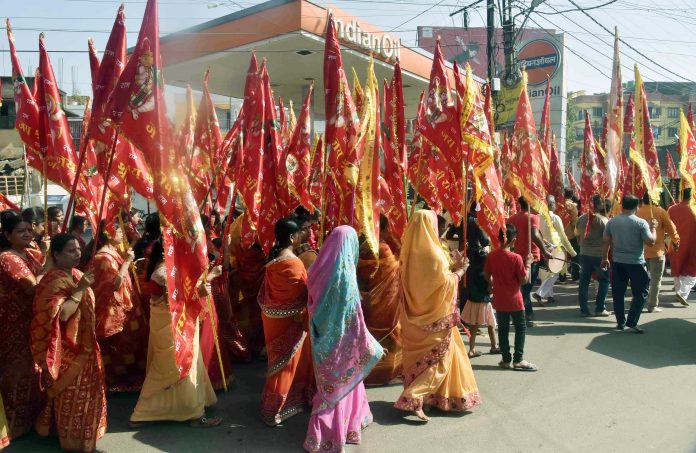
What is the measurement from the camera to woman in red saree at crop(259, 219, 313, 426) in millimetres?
4281

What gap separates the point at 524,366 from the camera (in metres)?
5.65

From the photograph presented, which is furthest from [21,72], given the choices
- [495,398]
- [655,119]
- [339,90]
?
[655,119]

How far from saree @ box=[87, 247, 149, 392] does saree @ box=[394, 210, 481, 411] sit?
244cm

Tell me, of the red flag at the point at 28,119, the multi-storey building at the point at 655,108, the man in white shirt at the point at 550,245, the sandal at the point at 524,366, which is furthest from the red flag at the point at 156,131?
the multi-storey building at the point at 655,108

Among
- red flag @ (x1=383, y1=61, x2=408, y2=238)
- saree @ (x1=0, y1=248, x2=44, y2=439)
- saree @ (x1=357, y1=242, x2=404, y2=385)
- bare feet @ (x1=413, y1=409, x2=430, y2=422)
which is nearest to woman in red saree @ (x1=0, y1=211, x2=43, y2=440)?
saree @ (x1=0, y1=248, x2=44, y2=439)

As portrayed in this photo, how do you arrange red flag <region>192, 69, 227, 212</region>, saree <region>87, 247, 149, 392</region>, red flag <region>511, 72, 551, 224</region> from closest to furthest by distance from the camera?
saree <region>87, 247, 149, 392</region>
red flag <region>511, 72, 551, 224</region>
red flag <region>192, 69, 227, 212</region>

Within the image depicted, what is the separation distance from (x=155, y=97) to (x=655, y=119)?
6667 cm

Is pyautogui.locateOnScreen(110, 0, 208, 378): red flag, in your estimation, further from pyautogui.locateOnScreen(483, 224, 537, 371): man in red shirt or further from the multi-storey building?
the multi-storey building

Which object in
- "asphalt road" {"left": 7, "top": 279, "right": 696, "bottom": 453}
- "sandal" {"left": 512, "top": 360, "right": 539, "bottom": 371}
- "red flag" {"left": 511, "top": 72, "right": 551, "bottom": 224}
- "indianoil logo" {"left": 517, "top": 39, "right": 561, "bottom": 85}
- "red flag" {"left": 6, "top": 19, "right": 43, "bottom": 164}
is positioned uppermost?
"indianoil logo" {"left": 517, "top": 39, "right": 561, "bottom": 85}

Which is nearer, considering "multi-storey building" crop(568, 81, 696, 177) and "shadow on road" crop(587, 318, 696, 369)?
"shadow on road" crop(587, 318, 696, 369)

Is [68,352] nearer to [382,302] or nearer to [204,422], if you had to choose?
[204,422]

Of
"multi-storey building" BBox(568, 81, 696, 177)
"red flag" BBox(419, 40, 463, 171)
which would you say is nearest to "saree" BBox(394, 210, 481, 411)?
"red flag" BBox(419, 40, 463, 171)

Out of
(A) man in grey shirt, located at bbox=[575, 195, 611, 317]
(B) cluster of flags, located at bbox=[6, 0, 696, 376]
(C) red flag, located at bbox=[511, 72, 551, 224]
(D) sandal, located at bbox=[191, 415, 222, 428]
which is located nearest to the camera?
(B) cluster of flags, located at bbox=[6, 0, 696, 376]

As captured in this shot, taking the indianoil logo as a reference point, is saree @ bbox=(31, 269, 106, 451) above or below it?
below
